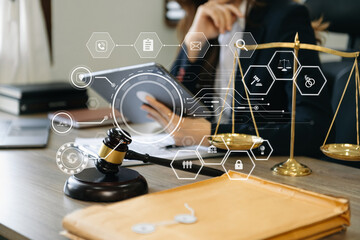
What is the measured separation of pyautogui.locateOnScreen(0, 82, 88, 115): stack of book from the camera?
168 centimetres

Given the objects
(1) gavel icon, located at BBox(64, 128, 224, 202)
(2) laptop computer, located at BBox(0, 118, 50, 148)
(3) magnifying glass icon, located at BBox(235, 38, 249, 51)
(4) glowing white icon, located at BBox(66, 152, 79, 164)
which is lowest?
(2) laptop computer, located at BBox(0, 118, 50, 148)

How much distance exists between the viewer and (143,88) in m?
1.11

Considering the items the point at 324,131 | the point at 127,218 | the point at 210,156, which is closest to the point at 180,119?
the point at 210,156

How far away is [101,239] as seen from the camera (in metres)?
0.58

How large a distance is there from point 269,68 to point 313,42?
25cm

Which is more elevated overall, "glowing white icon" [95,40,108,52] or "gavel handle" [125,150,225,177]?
"glowing white icon" [95,40,108,52]

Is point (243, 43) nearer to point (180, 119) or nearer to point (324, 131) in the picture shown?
point (180, 119)

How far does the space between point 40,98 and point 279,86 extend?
33.6 inches

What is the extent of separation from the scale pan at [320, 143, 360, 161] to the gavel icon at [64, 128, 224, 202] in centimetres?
37
